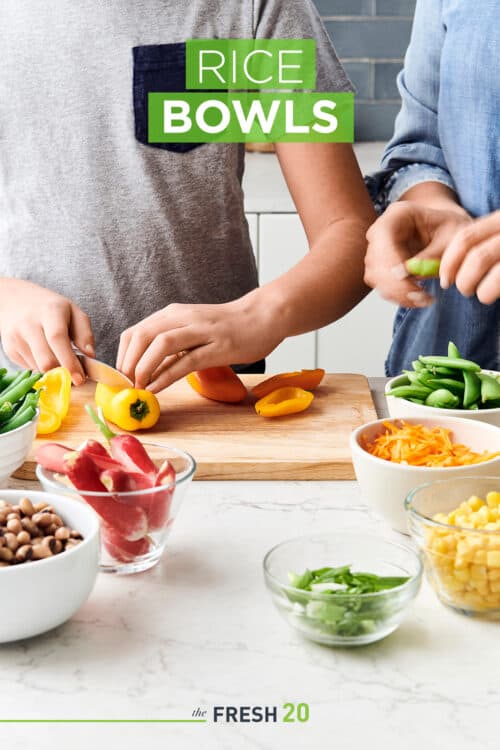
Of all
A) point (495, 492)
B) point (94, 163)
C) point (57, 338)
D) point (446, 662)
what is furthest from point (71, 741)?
point (94, 163)

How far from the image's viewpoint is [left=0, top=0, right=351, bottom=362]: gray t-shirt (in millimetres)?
1695

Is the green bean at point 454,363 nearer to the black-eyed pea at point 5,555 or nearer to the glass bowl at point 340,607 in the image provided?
the glass bowl at point 340,607

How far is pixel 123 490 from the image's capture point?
3.08ft

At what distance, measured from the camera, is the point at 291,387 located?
154 centimetres

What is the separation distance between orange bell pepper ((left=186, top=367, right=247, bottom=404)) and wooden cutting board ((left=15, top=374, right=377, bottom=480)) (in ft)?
0.05

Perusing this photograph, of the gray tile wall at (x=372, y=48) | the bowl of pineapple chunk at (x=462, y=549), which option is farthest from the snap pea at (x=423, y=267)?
the gray tile wall at (x=372, y=48)

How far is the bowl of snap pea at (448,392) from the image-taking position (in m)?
1.25

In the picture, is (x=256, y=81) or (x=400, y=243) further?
(x=256, y=81)

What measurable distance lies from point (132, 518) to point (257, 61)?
3.54 feet

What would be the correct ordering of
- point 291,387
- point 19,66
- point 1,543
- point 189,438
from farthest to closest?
point 19,66 → point 291,387 → point 189,438 → point 1,543

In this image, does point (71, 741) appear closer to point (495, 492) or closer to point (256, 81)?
point (495, 492)

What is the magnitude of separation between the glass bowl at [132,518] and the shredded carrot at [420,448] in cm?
23

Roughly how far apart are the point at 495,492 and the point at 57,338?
0.78 meters

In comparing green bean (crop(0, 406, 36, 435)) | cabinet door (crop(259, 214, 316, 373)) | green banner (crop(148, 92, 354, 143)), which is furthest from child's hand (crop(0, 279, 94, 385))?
cabinet door (crop(259, 214, 316, 373))
